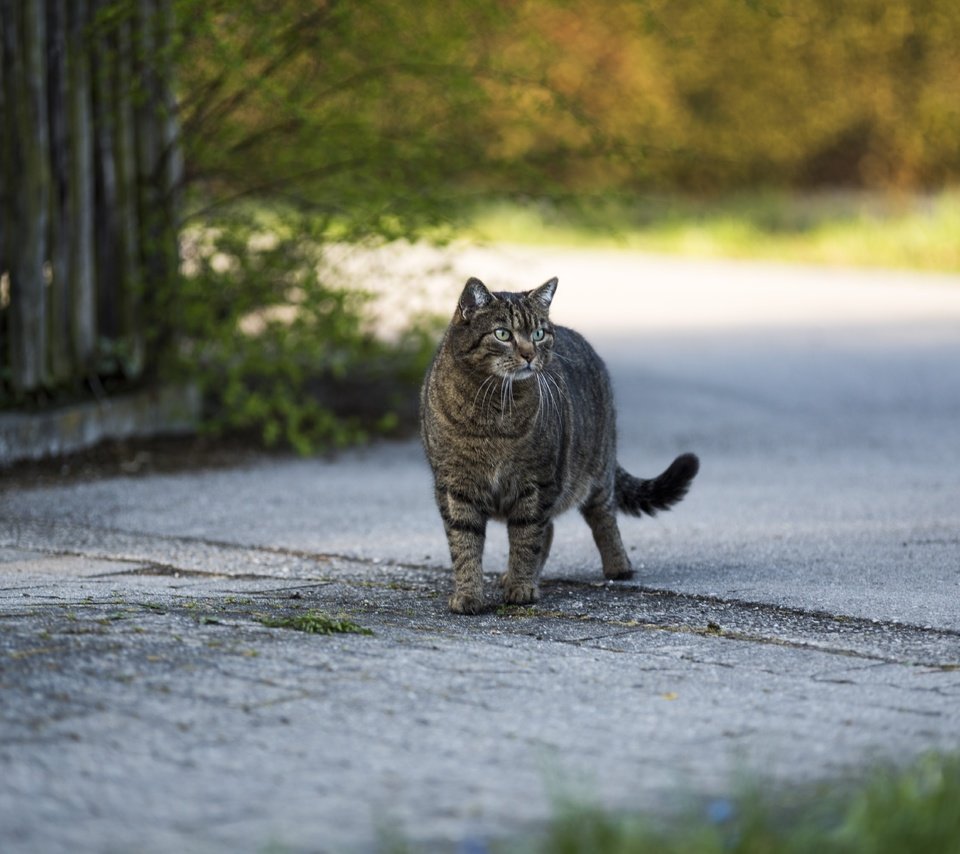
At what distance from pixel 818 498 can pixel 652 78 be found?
1650 centimetres

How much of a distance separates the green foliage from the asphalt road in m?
0.41

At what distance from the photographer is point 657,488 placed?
6.04 m

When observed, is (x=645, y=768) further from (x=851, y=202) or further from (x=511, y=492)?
(x=851, y=202)

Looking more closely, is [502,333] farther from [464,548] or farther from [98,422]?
[98,422]

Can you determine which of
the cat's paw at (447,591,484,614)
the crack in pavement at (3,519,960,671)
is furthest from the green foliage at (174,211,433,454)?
the cat's paw at (447,591,484,614)

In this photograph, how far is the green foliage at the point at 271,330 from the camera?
8508 millimetres

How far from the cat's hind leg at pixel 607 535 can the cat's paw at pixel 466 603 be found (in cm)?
76

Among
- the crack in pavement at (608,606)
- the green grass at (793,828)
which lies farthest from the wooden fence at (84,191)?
the green grass at (793,828)

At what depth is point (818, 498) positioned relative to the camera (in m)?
7.23

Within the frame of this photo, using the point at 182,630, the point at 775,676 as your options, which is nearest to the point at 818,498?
the point at 775,676

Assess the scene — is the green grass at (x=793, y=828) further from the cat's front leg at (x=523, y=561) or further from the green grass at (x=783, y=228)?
the green grass at (x=783, y=228)

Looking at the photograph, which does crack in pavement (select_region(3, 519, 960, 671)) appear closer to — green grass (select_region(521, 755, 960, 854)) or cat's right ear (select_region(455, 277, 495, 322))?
cat's right ear (select_region(455, 277, 495, 322))

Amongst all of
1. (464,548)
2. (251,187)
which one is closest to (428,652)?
(464,548)

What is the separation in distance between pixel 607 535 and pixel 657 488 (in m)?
0.39
